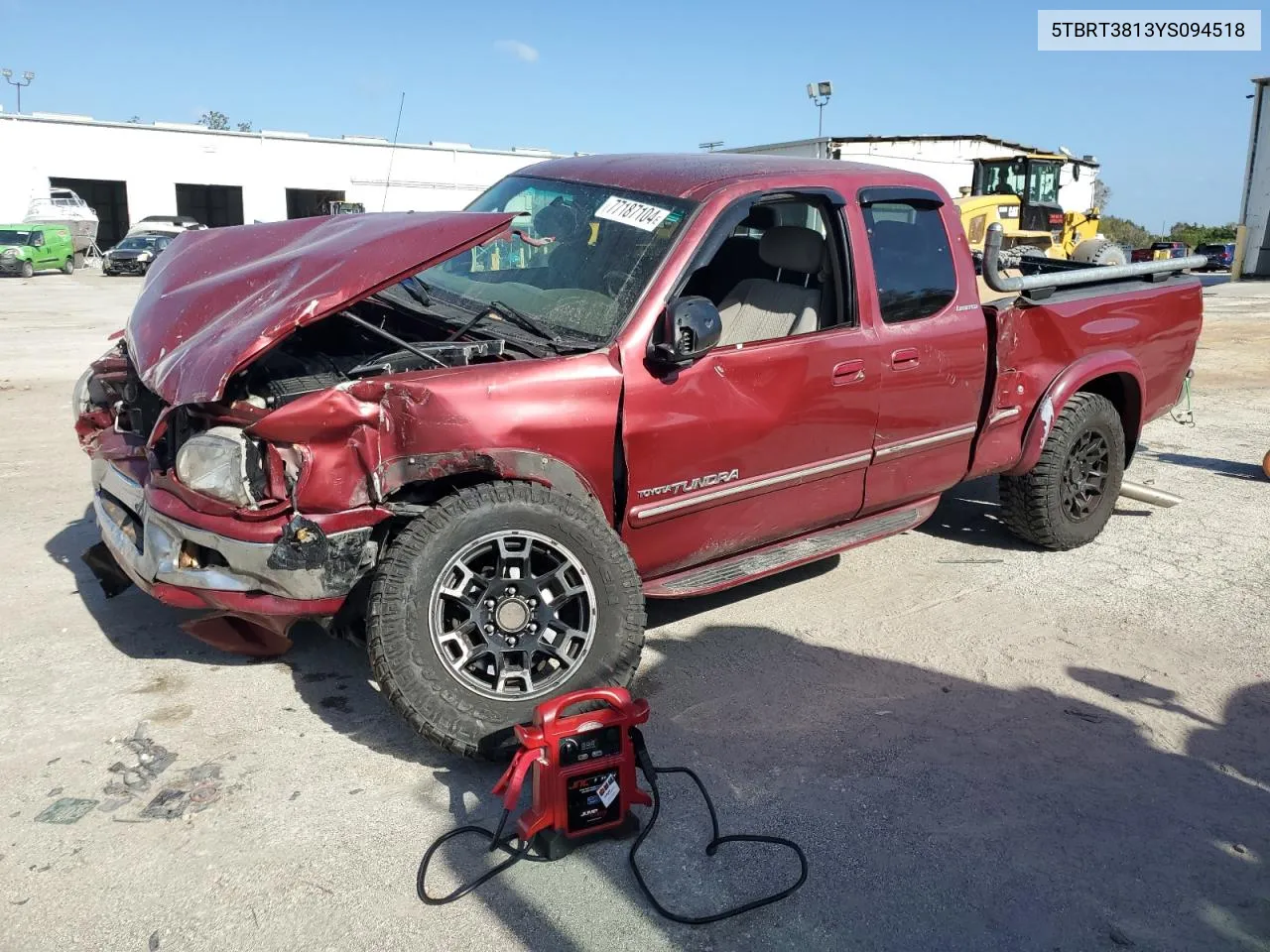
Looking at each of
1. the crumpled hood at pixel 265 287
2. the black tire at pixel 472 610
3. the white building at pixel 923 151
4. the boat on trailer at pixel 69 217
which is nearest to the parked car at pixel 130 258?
the boat on trailer at pixel 69 217

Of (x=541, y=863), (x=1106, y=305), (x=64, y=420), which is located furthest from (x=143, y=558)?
(x=64, y=420)

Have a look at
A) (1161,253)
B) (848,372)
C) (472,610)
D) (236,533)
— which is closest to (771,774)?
(472,610)

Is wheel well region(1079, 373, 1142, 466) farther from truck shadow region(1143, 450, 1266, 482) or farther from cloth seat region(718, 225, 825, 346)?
cloth seat region(718, 225, 825, 346)

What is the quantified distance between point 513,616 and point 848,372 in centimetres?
176

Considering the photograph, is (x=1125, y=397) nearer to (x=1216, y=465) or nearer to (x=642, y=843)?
(x=1216, y=465)

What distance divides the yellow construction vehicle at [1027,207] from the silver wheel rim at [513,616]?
56.1ft

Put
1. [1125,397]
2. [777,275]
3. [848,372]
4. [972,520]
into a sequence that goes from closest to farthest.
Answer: [848,372] → [777,275] → [1125,397] → [972,520]

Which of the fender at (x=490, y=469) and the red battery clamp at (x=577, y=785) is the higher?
the fender at (x=490, y=469)

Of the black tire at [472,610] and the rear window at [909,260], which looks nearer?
the black tire at [472,610]

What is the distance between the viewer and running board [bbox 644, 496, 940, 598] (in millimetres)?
3928

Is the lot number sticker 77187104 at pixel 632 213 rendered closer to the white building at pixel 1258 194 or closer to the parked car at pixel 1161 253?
the parked car at pixel 1161 253

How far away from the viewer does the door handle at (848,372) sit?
418 cm

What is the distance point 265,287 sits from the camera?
361cm

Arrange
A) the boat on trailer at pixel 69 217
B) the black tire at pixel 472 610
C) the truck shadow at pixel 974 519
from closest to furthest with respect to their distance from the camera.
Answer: the black tire at pixel 472 610 < the truck shadow at pixel 974 519 < the boat on trailer at pixel 69 217
